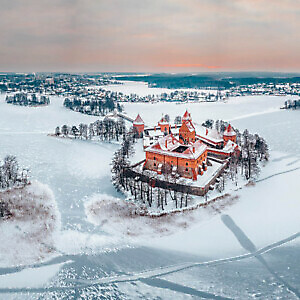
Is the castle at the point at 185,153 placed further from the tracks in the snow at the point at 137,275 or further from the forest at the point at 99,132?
the forest at the point at 99,132

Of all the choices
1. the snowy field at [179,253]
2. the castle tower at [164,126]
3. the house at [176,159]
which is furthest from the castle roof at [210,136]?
the snowy field at [179,253]

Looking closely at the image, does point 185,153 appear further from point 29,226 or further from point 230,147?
point 29,226

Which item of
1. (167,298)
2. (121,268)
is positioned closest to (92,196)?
(121,268)

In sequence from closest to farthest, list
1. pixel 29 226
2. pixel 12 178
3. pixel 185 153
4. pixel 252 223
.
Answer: pixel 29 226 < pixel 252 223 < pixel 185 153 < pixel 12 178

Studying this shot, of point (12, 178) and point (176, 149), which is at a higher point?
point (176, 149)

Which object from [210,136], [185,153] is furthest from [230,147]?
[185,153]

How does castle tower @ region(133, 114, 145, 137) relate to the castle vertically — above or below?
above

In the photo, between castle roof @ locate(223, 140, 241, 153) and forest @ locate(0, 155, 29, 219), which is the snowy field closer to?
forest @ locate(0, 155, 29, 219)

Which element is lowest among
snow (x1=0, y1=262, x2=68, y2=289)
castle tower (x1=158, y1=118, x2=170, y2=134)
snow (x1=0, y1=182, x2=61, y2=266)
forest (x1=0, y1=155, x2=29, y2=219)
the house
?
snow (x1=0, y1=262, x2=68, y2=289)

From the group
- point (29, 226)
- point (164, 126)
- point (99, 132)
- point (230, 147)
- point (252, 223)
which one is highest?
point (164, 126)

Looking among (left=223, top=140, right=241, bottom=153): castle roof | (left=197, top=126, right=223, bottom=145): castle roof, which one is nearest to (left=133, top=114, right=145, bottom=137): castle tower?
(left=197, top=126, right=223, bottom=145): castle roof

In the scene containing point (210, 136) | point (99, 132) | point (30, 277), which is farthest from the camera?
point (99, 132)
